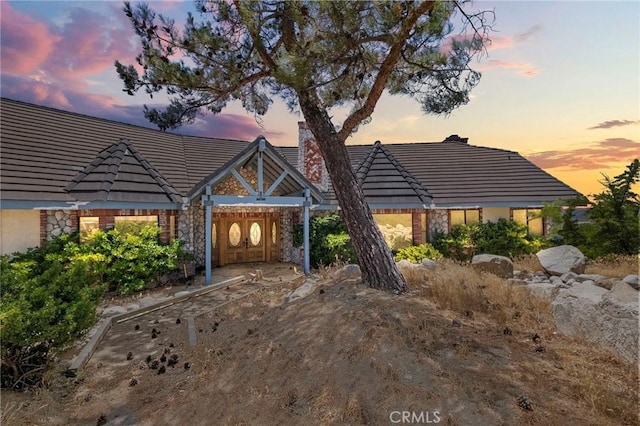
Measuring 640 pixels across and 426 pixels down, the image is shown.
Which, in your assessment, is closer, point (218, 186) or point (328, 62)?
point (328, 62)

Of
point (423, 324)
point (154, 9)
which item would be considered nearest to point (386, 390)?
point (423, 324)

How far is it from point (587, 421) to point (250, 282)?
9790 mm

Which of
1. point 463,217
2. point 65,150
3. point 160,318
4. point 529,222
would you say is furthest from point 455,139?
point 65,150

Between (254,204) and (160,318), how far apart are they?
17.1 feet

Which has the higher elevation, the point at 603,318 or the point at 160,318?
the point at 603,318

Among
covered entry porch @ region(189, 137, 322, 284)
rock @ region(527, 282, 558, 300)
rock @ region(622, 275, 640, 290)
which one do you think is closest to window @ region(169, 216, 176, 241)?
covered entry porch @ region(189, 137, 322, 284)

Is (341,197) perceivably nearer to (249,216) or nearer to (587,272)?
(587,272)

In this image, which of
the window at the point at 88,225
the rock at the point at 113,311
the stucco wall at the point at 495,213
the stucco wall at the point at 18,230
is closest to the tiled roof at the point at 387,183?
the stucco wall at the point at 495,213

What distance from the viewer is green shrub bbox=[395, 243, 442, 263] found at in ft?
41.9

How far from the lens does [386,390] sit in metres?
3.59

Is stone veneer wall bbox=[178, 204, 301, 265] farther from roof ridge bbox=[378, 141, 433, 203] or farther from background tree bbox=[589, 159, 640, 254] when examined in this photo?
background tree bbox=[589, 159, 640, 254]

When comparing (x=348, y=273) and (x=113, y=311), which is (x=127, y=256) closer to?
(x=113, y=311)

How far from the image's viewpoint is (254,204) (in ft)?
39.5

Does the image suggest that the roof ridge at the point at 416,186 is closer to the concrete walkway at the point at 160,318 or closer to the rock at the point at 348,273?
the concrete walkway at the point at 160,318
